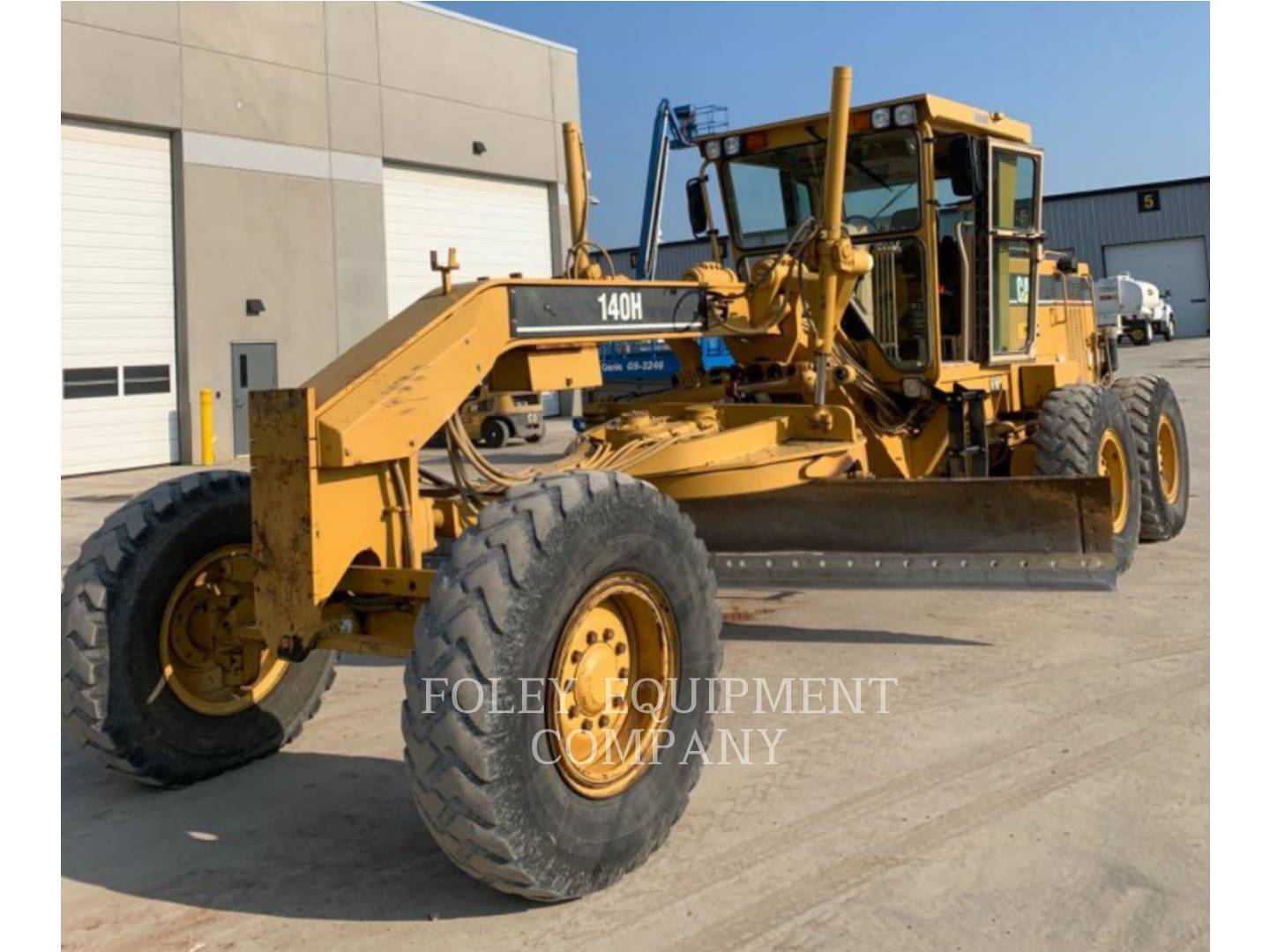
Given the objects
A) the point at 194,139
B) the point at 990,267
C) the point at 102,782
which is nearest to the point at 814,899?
the point at 102,782

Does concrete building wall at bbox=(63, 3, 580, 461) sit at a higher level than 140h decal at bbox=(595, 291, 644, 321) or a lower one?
higher

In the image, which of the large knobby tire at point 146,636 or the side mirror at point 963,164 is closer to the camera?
the large knobby tire at point 146,636

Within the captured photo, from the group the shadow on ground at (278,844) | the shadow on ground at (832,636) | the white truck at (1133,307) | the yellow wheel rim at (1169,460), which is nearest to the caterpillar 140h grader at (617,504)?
the shadow on ground at (278,844)

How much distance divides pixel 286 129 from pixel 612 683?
1807 cm

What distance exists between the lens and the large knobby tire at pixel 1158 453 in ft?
27.7

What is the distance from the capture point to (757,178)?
767 cm

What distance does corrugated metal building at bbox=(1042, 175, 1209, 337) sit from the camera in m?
43.9

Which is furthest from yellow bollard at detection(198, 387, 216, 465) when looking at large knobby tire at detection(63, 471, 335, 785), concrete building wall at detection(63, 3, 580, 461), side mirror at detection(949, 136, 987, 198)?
large knobby tire at detection(63, 471, 335, 785)

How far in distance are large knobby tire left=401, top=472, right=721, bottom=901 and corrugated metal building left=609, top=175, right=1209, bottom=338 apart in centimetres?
3926

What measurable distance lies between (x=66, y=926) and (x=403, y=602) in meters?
1.39

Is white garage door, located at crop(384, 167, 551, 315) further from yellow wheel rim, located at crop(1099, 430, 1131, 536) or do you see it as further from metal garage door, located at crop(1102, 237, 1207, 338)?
metal garage door, located at crop(1102, 237, 1207, 338)

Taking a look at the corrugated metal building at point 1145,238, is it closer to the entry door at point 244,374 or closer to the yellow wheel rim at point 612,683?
the entry door at point 244,374

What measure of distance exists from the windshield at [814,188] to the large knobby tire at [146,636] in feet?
13.5

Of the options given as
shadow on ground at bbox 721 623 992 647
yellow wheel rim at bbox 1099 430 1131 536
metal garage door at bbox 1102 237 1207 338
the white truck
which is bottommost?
shadow on ground at bbox 721 623 992 647
